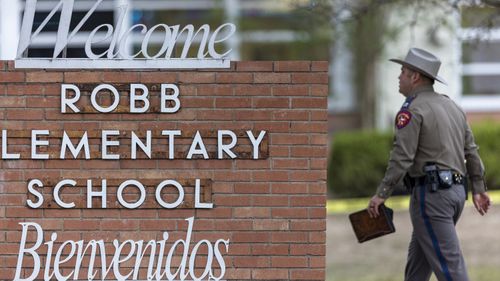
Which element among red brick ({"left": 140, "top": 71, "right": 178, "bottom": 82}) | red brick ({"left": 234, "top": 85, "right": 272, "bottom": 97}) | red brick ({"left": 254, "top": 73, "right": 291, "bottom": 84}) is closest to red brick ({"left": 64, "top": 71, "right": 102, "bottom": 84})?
red brick ({"left": 140, "top": 71, "right": 178, "bottom": 82})

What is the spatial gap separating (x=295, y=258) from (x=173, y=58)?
1513 millimetres

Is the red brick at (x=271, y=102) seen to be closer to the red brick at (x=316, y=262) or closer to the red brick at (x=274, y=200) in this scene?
the red brick at (x=274, y=200)

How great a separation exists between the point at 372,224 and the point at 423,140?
2.28ft

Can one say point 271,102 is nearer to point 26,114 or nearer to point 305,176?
point 305,176

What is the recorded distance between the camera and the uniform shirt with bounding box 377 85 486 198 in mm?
6570

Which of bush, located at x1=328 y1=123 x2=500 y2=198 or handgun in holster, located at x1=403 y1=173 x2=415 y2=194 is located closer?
handgun in holster, located at x1=403 y1=173 x2=415 y2=194

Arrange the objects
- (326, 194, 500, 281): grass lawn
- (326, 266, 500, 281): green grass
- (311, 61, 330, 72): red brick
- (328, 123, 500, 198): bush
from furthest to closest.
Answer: (328, 123, 500, 198): bush, (326, 194, 500, 281): grass lawn, (326, 266, 500, 281): green grass, (311, 61, 330, 72): red brick

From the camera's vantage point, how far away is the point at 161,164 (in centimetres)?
654

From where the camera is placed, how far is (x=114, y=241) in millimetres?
6578

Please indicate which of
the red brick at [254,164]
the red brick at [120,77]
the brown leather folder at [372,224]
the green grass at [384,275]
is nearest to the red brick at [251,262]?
the red brick at [254,164]

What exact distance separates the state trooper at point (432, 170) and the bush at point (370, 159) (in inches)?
359

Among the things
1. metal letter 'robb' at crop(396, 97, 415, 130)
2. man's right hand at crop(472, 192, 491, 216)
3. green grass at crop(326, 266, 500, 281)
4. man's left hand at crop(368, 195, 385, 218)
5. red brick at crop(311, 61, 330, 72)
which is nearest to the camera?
red brick at crop(311, 61, 330, 72)

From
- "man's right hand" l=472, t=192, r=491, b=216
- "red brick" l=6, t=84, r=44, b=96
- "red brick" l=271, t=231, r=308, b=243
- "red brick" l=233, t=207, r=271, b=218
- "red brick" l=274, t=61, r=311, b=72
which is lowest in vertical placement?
"red brick" l=271, t=231, r=308, b=243

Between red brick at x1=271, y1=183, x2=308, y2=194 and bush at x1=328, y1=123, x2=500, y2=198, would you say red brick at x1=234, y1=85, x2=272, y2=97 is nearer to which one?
red brick at x1=271, y1=183, x2=308, y2=194
